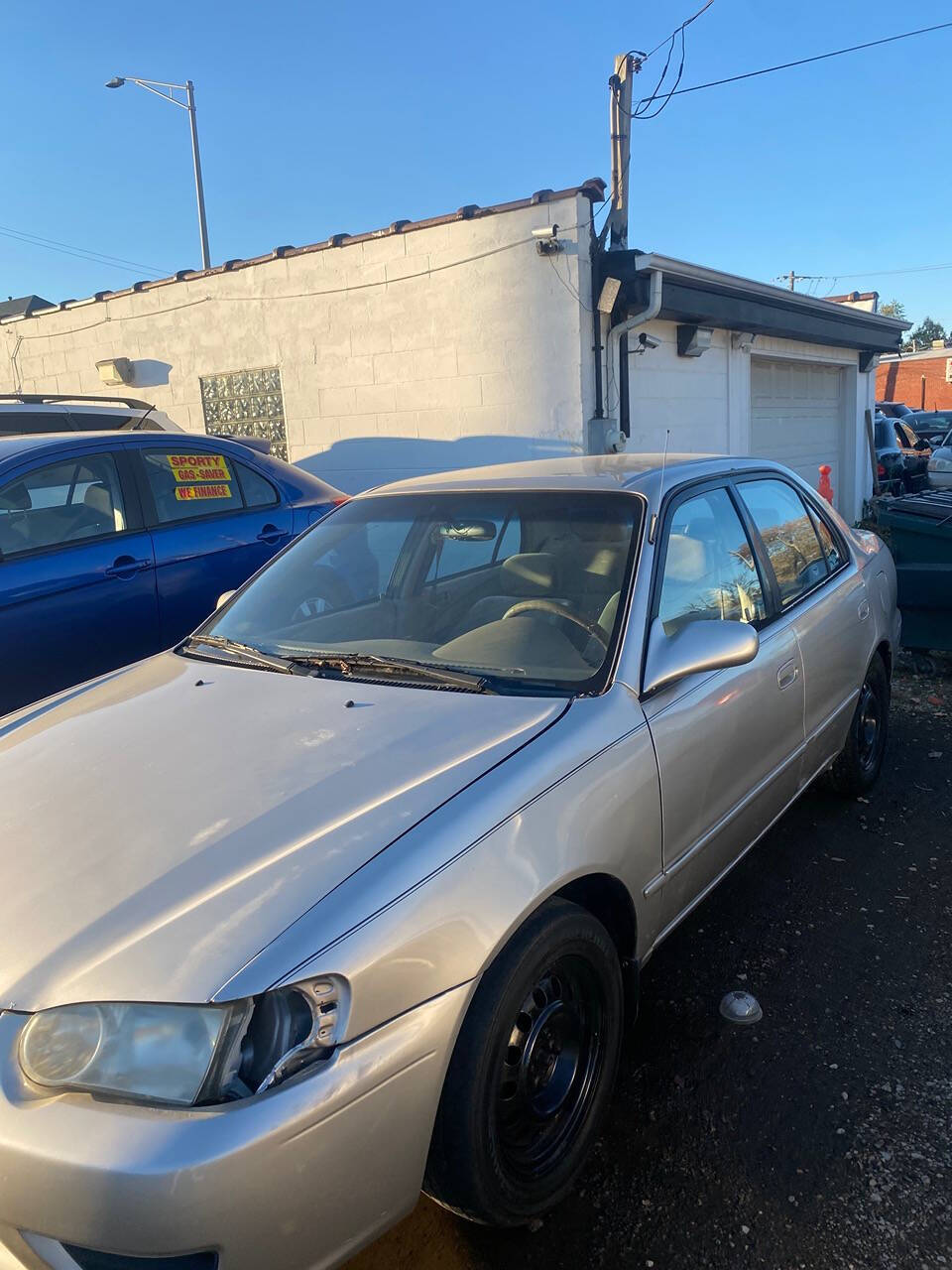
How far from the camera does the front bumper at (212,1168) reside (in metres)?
1.42

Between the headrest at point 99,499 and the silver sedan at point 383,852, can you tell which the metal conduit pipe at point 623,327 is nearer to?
the headrest at point 99,499

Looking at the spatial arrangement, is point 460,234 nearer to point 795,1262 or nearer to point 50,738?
point 50,738

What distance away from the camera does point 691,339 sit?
9.97 meters

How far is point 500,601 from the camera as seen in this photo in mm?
2934

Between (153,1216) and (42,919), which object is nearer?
(153,1216)

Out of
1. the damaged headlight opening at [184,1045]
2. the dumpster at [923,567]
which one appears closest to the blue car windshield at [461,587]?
the damaged headlight opening at [184,1045]

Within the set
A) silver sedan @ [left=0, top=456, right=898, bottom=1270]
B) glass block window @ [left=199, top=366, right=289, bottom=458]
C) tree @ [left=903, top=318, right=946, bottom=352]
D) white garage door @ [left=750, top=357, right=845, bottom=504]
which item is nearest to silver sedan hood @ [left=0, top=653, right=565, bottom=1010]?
silver sedan @ [left=0, top=456, right=898, bottom=1270]

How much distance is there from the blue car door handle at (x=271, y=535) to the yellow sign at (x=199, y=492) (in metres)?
0.28

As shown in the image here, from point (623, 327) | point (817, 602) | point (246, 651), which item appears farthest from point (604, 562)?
point (623, 327)

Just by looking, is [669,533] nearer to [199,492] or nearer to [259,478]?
[199,492]

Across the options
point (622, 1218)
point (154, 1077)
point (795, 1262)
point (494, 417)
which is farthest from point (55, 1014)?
point (494, 417)

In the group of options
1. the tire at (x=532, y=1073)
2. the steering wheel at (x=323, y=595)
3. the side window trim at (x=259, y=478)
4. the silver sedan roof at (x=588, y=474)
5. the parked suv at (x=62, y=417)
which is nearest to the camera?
the tire at (x=532, y=1073)

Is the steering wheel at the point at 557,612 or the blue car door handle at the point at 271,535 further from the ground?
the blue car door handle at the point at 271,535

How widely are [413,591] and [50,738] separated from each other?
1.25 m
